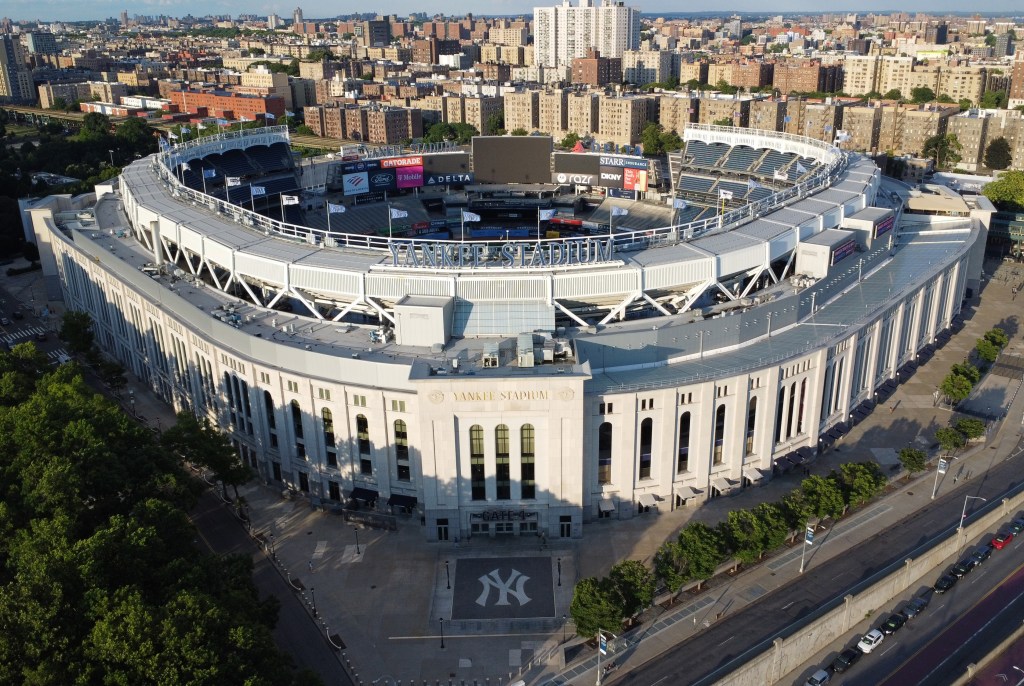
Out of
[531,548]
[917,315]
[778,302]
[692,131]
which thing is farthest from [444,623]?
[692,131]

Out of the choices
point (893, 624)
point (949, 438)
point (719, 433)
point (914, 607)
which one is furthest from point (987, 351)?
point (893, 624)

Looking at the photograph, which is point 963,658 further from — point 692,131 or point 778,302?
point 692,131

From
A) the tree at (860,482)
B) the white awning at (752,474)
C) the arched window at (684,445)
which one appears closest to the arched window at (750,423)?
the white awning at (752,474)

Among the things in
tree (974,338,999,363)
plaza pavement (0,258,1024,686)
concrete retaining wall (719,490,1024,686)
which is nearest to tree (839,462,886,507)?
plaza pavement (0,258,1024,686)

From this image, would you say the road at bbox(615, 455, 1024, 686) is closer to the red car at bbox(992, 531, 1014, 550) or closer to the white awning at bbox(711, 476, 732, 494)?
the red car at bbox(992, 531, 1014, 550)

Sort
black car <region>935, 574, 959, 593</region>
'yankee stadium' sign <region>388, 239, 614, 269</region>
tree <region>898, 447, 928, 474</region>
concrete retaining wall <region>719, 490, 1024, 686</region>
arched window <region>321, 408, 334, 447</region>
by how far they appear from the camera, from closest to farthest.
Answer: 1. concrete retaining wall <region>719, 490, 1024, 686</region>
2. black car <region>935, 574, 959, 593</region>
3. arched window <region>321, 408, 334, 447</region>
4. tree <region>898, 447, 928, 474</region>
5. 'yankee stadium' sign <region>388, 239, 614, 269</region>

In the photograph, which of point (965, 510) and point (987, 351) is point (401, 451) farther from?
point (987, 351)

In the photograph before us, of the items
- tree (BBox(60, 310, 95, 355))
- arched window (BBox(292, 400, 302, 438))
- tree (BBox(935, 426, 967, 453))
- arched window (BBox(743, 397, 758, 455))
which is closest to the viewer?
arched window (BBox(292, 400, 302, 438))
